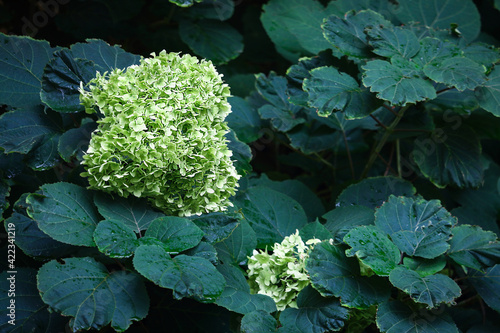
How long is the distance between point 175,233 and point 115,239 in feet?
0.57

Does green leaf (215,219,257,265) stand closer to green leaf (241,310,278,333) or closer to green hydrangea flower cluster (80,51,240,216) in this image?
green hydrangea flower cluster (80,51,240,216)

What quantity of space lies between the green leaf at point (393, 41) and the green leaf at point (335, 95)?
159 mm

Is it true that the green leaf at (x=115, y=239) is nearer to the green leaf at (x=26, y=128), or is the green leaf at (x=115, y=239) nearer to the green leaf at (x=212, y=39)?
the green leaf at (x=26, y=128)

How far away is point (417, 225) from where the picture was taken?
1542 mm

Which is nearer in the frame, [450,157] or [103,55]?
[103,55]

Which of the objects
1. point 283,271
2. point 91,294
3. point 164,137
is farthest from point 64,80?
point 283,271

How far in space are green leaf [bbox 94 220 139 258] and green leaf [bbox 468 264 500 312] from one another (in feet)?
3.74

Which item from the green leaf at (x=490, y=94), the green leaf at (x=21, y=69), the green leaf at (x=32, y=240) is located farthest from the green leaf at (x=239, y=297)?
the green leaf at (x=490, y=94)

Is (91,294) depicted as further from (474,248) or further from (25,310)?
(474,248)

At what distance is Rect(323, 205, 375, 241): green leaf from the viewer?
1.65 metres

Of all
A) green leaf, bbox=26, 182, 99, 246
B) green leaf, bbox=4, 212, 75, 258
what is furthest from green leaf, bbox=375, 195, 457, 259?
green leaf, bbox=4, 212, 75, 258

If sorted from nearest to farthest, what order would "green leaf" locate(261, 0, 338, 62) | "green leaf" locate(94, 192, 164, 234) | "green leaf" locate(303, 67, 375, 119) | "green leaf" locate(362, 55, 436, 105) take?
"green leaf" locate(94, 192, 164, 234) < "green leaf" locate(362, 55, 436, 105) < "green leaf" locate(303, 67, 375, 119) < "green leaf" locate(261, 0, 338, 62)

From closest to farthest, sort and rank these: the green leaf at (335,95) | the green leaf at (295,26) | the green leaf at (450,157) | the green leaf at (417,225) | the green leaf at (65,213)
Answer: the green leaf at (65,213) → the green leaf at (417,225) → the green leaf at (335,95) → the green leaf at (450,157) → the green leaf at (295,26)

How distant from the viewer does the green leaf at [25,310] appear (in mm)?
1262
